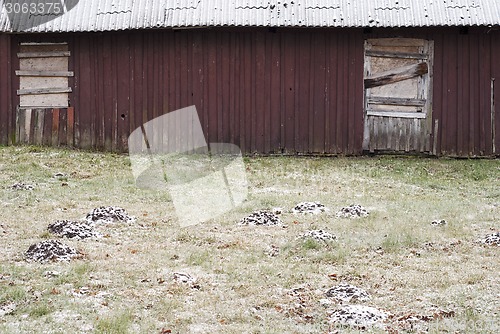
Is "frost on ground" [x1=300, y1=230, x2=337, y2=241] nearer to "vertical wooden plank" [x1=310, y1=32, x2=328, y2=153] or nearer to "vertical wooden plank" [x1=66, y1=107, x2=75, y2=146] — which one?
"vertical wooden plank" [x1=310, y1=32, x2=328, y2=153]

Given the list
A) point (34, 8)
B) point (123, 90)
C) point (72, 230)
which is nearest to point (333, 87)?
point (123, 90)

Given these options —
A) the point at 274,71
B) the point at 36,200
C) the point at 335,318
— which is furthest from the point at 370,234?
the point at 274,71

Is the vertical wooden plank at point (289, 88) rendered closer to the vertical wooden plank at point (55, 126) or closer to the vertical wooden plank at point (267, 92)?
the vertical wooden plank at point (267, 92)

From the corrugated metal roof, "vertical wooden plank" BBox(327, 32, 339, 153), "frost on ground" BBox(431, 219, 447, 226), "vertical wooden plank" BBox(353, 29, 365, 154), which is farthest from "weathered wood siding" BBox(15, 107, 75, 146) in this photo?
"frost on ground" BBox(431, 219, 447, 226)

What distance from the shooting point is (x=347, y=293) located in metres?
5.89

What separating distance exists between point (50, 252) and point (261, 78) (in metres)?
8.93

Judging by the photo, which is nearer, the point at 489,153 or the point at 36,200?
the point at 36,200

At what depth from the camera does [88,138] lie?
1543 cm

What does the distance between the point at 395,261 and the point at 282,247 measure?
1.15m

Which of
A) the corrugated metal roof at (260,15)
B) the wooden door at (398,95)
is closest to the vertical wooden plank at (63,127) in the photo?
the corrugated metal roof at (260,15)

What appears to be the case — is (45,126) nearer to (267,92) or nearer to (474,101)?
(267,92)

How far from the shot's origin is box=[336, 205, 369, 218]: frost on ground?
8.97 meters

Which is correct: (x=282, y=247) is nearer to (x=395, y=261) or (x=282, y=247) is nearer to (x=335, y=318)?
(x=395, y=261)

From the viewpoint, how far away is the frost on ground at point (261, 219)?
28.1 ft
